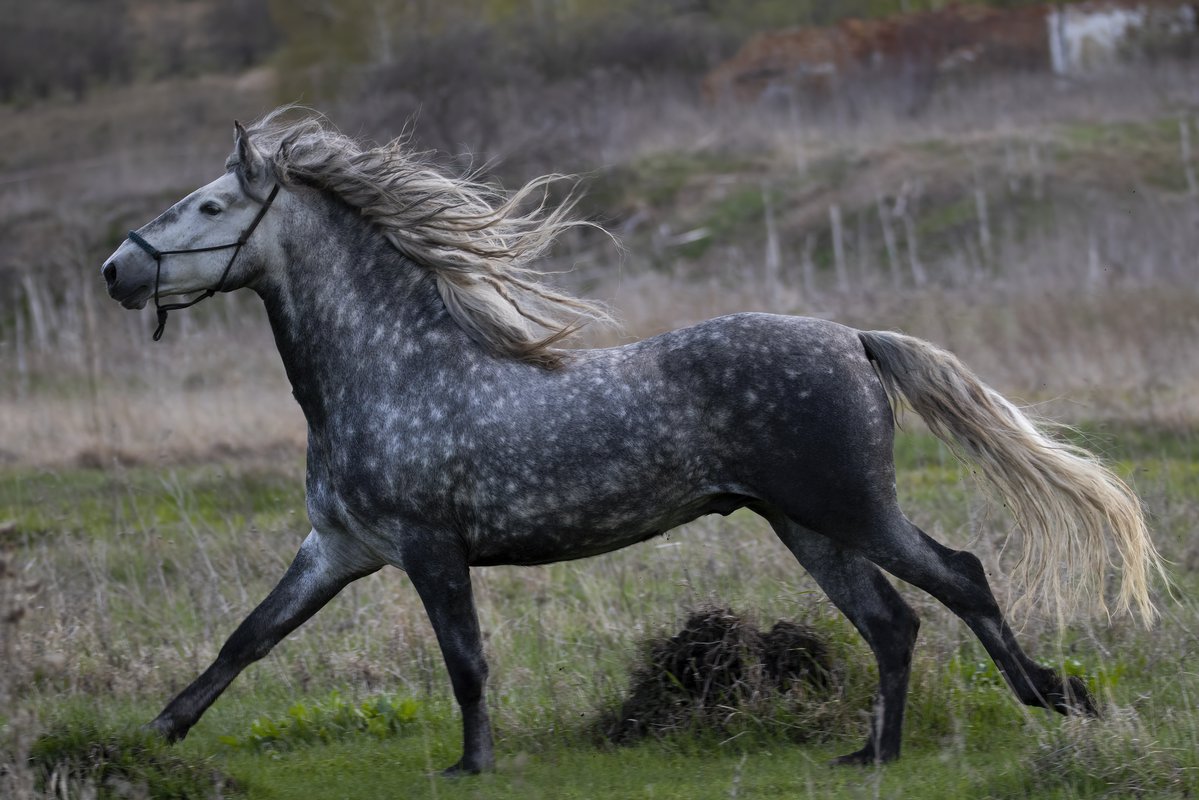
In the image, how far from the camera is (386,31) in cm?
3819

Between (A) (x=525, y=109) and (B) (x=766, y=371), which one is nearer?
(B) (x=766, y=371)

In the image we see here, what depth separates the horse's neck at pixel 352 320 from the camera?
575 centimetres

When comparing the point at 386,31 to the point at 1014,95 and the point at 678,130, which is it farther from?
the point at 1014,95

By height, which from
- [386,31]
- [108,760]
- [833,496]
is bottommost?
[108,760]

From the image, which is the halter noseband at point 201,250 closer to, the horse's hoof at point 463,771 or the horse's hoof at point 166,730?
the horse's hoof at point 166,730

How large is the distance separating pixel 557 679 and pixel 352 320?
2087 millimetres

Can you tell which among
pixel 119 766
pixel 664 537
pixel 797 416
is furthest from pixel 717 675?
pixel 664 537

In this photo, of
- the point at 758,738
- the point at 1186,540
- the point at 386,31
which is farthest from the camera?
the point at 386,31

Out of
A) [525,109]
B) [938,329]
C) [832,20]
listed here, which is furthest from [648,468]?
[832,20]

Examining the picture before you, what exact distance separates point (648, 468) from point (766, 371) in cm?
61

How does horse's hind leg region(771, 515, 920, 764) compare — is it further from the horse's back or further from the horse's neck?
the horse's neck

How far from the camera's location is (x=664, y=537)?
9023 mm

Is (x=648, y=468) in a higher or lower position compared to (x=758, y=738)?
higher

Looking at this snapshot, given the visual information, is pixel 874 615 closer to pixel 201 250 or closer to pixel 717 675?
pixel 717 675
